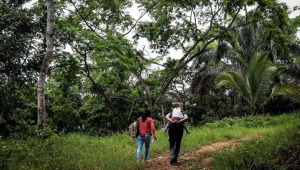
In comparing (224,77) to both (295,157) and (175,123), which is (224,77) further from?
(295,157)

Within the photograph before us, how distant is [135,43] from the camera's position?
1593 cm

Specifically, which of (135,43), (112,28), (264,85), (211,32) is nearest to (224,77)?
(264,85)

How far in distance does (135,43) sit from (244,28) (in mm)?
10181

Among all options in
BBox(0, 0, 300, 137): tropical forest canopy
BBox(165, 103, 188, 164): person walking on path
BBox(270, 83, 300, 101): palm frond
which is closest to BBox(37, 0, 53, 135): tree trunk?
BBox(0, 0, 300, 137): tropical forest canopy

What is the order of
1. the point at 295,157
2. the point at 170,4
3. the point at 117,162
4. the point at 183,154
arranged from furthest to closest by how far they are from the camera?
1. the point at 170,4
2. the point at 183,154
3. the point at 117,162
4. the point at 295,157

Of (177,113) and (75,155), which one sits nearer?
(177,113)

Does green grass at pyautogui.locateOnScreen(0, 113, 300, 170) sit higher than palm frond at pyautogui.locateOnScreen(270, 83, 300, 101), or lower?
lower

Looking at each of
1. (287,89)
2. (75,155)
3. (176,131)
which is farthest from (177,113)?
(287,89)

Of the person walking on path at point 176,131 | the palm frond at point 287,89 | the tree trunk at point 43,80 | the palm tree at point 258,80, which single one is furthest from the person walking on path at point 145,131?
the palm frond at point 287,89

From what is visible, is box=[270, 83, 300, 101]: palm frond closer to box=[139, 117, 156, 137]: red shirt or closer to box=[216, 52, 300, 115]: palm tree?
box=[216, 52, 300, 115]: palm tree

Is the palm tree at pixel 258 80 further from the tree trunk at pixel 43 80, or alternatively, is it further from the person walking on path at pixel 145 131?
the tree trunk at pixel 43 80

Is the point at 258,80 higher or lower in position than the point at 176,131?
higher

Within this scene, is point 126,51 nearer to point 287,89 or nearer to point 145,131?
point 145,131

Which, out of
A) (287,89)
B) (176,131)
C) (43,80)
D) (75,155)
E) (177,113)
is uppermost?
(43,80)
